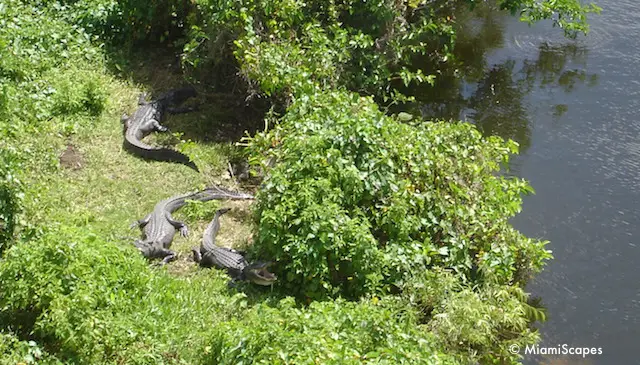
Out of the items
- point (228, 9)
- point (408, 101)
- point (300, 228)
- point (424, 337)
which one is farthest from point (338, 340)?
point (408, 101)

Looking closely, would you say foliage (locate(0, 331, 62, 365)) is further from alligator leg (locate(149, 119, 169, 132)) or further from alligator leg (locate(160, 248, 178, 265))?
alligator leg (locate(149, 119, 169, 132))

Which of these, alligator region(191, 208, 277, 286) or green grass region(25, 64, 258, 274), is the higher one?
green grass region(25, 64, 258, 274)

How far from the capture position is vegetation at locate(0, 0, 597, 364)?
602cm

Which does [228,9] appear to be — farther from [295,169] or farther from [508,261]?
[508,261]

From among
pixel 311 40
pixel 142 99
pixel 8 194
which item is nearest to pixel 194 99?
pixel 142 99

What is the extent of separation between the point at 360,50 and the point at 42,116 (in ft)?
13.1

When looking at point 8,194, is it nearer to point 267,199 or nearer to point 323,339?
point 267,199

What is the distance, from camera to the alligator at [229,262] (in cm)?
717

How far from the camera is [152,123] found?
9891mm

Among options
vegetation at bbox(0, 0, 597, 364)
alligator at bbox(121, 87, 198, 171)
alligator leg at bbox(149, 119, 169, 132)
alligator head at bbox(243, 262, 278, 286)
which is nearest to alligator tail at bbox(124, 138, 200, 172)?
alligator at bbox(121, 87, 198, 171)

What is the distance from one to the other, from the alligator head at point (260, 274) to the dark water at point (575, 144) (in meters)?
2.48

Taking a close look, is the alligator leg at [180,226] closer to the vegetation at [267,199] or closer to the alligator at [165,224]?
the alligator at [165,224]

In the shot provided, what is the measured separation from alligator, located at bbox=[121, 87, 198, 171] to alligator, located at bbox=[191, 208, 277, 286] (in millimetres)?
1523

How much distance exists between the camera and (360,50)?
10180 mm
